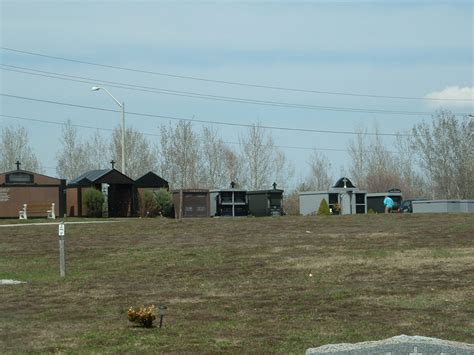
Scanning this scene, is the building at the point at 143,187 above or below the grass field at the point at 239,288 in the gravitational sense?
above

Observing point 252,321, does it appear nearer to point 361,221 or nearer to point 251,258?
point 251,258

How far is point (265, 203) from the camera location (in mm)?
52281

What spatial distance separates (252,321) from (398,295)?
338cm

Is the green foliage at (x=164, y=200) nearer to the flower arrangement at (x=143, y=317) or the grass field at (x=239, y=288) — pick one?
the grass field at (x=239, y=288)

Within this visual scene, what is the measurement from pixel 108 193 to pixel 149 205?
275 centimetres

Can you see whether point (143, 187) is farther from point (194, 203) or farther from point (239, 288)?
point (239, 288)

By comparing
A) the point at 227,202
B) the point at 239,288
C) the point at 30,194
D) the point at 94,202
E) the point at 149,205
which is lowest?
the point at 239,288

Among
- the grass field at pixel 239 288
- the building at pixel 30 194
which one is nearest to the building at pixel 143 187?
the building at pixel 30 194

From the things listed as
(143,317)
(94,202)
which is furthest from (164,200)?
(143,317)

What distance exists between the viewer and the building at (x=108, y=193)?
1939 inches

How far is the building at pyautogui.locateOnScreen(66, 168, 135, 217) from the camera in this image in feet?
162

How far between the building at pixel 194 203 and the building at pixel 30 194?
6752mm

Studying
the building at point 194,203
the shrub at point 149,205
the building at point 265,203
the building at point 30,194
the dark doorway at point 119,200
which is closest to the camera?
the building at point 30,194

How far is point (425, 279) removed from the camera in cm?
1652
